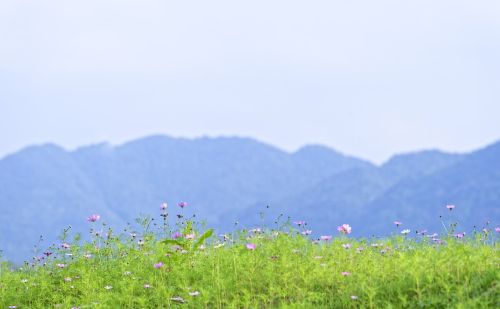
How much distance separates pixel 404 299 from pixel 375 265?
1.85 metres

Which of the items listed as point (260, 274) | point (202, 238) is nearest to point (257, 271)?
point (260, 274)

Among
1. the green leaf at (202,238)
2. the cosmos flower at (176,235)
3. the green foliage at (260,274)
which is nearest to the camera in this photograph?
the green foliage at (260,274)

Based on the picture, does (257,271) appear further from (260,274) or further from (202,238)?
(202,238)

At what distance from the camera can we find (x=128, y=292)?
996 cm

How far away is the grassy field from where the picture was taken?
8406 millimetres

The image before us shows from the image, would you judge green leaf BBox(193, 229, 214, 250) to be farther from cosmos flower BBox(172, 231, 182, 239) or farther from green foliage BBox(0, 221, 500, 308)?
cosmos flower BBox(172, 231, 182, 239)

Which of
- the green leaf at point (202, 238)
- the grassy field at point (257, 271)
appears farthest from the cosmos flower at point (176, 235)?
the green leaf at point (202, 238)

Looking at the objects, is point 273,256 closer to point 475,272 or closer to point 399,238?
point 399,238

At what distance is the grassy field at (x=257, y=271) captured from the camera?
8.41 meters

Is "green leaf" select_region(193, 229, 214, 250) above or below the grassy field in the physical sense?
above

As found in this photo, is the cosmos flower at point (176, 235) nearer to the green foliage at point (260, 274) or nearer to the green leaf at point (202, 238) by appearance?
the green foliage at point (260, 274)

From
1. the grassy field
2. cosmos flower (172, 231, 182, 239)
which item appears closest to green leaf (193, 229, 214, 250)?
the grassy field

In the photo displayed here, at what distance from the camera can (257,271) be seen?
32.1 feet

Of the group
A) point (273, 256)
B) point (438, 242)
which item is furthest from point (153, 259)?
point (438, 242)
